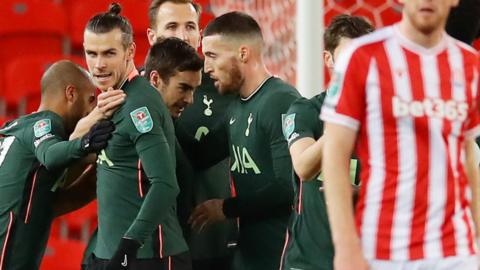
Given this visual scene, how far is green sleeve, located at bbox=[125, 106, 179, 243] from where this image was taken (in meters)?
3.20

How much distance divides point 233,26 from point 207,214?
2.37ft

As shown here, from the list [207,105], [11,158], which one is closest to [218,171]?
[207,105]

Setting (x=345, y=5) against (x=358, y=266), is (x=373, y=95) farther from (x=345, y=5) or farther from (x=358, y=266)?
(x=345, y=5)

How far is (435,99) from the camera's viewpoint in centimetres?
231

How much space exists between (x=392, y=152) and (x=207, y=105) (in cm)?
173

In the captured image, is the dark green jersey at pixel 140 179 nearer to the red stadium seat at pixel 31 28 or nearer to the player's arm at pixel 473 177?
the player's arm at pixel 473 177

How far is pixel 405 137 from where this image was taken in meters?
2.29

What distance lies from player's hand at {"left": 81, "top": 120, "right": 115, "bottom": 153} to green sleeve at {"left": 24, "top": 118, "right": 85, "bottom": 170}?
6cm

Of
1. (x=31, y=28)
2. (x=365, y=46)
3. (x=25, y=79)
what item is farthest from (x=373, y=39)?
(x=31, y=28)

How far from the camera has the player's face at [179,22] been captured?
4.43m

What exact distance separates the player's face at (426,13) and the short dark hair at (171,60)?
4.98 feet

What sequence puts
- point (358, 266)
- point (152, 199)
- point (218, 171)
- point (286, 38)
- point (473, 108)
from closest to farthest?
point (358, 266), point (473, 108), point (152, 199), point (218, 171), point (286, 38)

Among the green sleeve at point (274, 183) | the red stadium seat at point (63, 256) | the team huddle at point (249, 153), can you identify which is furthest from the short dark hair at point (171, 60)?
the red stadium seat at point (63, 256)

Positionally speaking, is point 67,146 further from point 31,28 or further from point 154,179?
point 31,28
